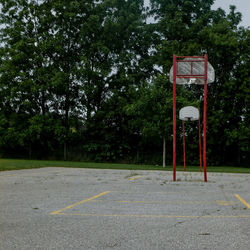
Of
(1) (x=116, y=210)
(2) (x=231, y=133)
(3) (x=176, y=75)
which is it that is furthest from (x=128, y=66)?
(1) (x=116, y=210)

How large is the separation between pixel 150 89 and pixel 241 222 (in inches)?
879

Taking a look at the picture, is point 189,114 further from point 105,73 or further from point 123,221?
point 105,73

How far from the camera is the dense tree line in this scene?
30.9 m

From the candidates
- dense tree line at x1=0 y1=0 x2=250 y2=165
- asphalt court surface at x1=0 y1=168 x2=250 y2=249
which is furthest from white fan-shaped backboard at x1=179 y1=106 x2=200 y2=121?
asphalt court surface at x1=0 y1=168 x2=250 y2=249

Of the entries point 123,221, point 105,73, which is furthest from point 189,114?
point 105,73

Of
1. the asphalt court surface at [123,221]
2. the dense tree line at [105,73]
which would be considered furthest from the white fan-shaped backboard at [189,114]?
the asphalt court surface at [123,221]

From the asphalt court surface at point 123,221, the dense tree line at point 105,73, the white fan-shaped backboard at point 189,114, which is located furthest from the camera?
the dense tree line at point 105,73

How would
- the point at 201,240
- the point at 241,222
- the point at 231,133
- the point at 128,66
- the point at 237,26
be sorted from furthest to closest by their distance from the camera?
the point at 128,66 → the point at 237,26 → the point at 231,133 → the point at 241,222 → the point at 201,240

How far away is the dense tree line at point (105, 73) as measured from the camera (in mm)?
30859

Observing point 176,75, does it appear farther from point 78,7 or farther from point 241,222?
point 78,7

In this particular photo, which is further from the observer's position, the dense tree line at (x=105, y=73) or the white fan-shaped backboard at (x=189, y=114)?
the dense tree line at (x=105, y=73)

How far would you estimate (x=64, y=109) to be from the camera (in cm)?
3538

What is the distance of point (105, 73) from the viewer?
109ft

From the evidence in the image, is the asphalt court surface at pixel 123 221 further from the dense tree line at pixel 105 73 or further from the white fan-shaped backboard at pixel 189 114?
the dense tree line at pixel 105 73
